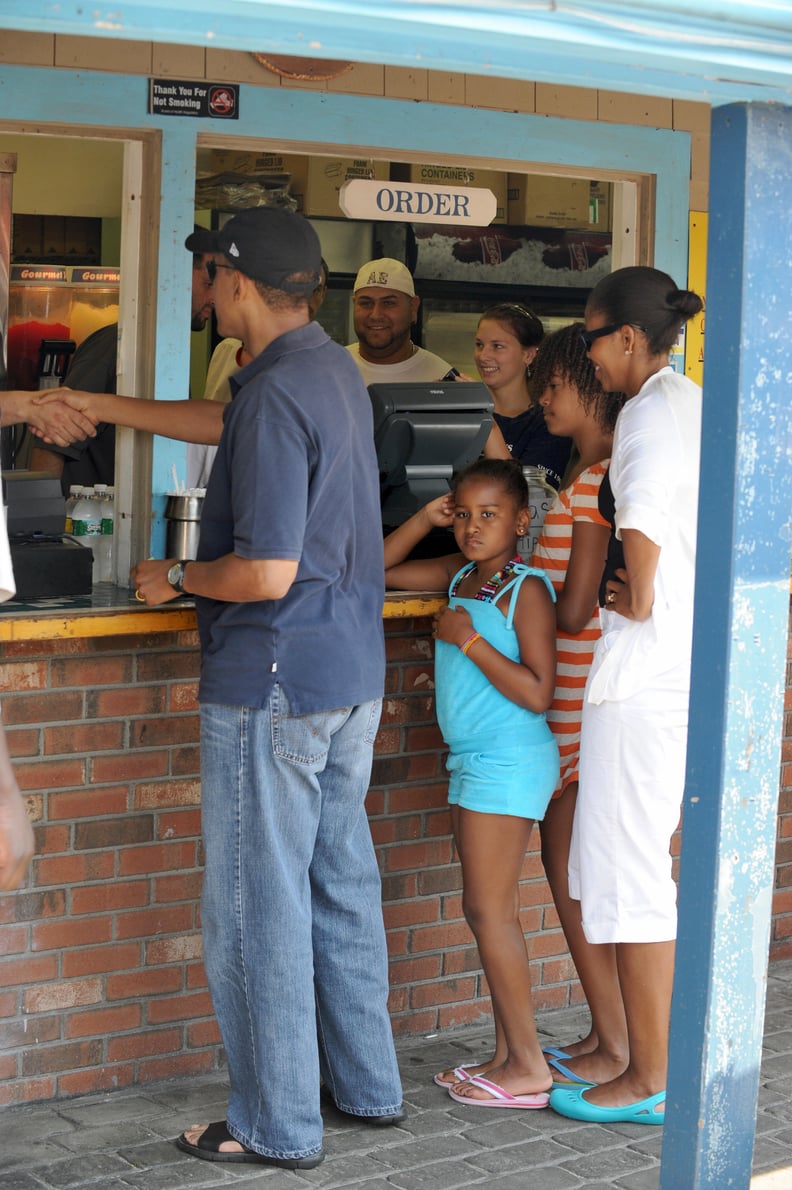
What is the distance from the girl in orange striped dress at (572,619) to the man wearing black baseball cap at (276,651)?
59cm

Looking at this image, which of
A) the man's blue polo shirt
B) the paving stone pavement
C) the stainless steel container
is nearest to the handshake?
the stainless steel container

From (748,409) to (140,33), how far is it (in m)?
1.12

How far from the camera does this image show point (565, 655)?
3842 mm

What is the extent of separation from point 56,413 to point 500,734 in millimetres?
1435

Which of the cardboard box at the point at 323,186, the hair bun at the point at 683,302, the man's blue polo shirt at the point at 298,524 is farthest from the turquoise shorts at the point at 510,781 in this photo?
the cardboard box at the point at 323,186


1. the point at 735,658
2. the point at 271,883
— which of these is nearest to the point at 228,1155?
the point at 271,883

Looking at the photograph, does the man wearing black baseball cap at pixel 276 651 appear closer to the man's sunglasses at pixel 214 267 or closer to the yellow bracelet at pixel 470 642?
the man's sunglasses at pixel 214 267

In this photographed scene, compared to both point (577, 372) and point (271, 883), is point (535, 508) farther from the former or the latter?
point (271, 883)

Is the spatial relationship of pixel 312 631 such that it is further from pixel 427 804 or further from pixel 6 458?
pixel 6 458

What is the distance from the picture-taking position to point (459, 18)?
2.10m

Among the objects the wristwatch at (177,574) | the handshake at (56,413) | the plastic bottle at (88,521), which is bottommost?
the wristwatch at (177,574)

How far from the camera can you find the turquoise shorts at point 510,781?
370cm

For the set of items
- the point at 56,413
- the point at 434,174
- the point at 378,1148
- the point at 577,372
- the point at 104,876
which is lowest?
the point at 378,1148

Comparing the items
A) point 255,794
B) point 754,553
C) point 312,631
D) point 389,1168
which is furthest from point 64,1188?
point 754,553
